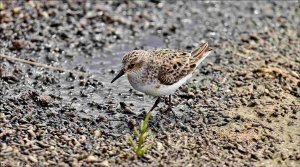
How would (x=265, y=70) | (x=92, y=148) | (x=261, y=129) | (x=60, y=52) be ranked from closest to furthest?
(x=92, y=148)
(x=261, y=129)
(x=265, y=70)
(x=60, y=52)

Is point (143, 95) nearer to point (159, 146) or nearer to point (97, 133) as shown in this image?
point (97, 133)

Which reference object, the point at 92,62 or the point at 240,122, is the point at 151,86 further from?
the point at 92,62

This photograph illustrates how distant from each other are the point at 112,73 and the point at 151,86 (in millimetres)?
2083

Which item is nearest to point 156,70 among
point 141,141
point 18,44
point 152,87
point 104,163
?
point 152,87

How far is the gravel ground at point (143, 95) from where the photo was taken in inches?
324

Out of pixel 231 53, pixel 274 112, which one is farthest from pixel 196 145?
pixel 231 53

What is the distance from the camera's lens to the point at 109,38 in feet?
38.7

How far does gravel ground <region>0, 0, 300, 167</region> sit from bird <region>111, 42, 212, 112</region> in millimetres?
585

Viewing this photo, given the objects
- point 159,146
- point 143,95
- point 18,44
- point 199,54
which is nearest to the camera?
point 159,146

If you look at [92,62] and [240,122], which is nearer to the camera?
[240,122]

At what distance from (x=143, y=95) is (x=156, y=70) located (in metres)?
1.22

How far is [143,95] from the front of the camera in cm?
997

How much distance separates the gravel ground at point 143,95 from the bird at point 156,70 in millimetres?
585

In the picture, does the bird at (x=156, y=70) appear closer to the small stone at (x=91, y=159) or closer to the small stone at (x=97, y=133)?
the small stone at (x=97, y=133)
